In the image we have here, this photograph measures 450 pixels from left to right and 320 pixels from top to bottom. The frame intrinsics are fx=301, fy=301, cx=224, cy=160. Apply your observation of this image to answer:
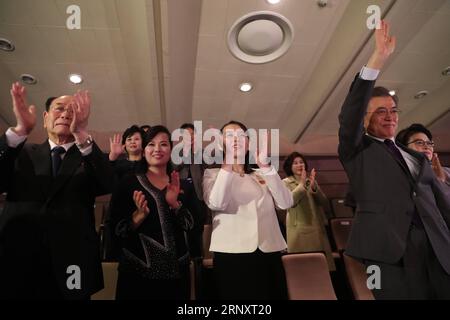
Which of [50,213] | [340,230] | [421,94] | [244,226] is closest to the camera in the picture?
[50,213]

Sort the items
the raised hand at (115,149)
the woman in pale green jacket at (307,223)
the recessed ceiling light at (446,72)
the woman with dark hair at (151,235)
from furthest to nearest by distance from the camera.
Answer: the recessed ceiling light at (446,72) < the woman in pale green jacket at (307,223) < the raised hand at (115,149) < the woman with dark hair at (151,235)

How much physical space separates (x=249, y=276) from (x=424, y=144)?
3.94 ft

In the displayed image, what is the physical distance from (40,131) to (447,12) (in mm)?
4530

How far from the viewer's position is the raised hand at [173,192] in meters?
1.19

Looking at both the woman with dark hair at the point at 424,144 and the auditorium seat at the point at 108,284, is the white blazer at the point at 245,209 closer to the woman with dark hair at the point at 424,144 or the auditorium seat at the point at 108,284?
the auditorium seat at the point at 108,284

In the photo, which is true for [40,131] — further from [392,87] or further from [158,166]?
[392,87]

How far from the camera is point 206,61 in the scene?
9.09 feet

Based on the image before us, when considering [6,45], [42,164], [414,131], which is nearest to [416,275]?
[414,131]

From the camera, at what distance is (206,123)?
3.84m

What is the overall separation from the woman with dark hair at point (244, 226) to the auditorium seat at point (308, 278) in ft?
1.22

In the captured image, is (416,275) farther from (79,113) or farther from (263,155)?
(79,113)

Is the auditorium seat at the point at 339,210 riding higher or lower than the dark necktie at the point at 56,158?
lower

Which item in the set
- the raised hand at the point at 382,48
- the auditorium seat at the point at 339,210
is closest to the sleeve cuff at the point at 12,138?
the raised hand at the point at 382,48

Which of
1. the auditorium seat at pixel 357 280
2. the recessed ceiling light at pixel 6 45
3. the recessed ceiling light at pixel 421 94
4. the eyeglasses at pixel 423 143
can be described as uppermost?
the recessed ceiling light at pixel 6 45
